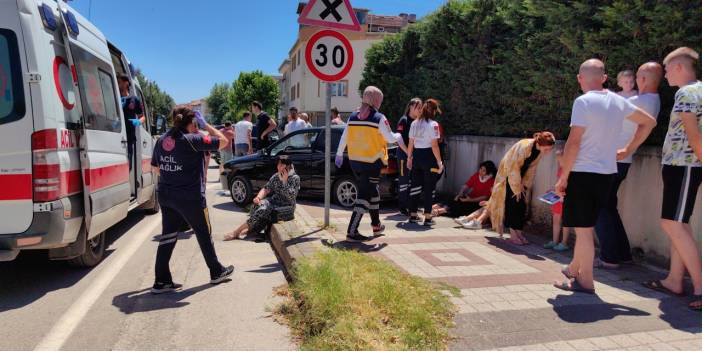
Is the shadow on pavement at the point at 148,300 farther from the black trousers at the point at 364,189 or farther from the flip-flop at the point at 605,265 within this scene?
the flip-flop at the point at 605,265

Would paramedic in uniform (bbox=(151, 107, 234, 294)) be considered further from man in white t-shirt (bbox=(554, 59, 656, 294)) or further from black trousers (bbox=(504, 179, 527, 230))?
black trousers (bbox=(504, 179, 527, 230))

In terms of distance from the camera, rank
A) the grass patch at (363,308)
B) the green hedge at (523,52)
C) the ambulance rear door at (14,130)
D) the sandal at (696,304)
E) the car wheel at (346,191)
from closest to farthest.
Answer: the grass patch at (363,308)
the sandal at (696,304)
the ambulance rear door at (14,130)
the green hedge at (523,52)
the car wheel at (346,191)

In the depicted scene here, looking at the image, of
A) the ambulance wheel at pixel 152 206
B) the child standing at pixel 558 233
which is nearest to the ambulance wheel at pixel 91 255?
the ambulance wheel at pixel 152 206

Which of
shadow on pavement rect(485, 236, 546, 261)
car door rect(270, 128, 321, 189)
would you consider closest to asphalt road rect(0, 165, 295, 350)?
shadow on pavement rect(485, 236, 546, 261)

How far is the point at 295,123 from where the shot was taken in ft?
37.5

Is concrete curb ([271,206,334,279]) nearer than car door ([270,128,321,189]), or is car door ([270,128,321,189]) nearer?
concrete curb ([271,206,334,279])

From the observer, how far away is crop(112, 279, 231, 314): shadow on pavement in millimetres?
4152

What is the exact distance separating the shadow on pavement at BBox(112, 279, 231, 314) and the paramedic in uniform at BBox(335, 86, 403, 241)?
6.86 feet

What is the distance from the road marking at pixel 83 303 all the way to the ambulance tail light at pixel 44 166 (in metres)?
0.95

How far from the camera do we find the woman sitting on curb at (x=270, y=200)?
6.61m

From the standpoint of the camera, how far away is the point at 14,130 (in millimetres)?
4059

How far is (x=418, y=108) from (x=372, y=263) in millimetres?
3286

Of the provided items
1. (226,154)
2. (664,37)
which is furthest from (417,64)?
(664,37)

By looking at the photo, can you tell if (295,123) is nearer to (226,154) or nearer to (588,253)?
(226,154)
